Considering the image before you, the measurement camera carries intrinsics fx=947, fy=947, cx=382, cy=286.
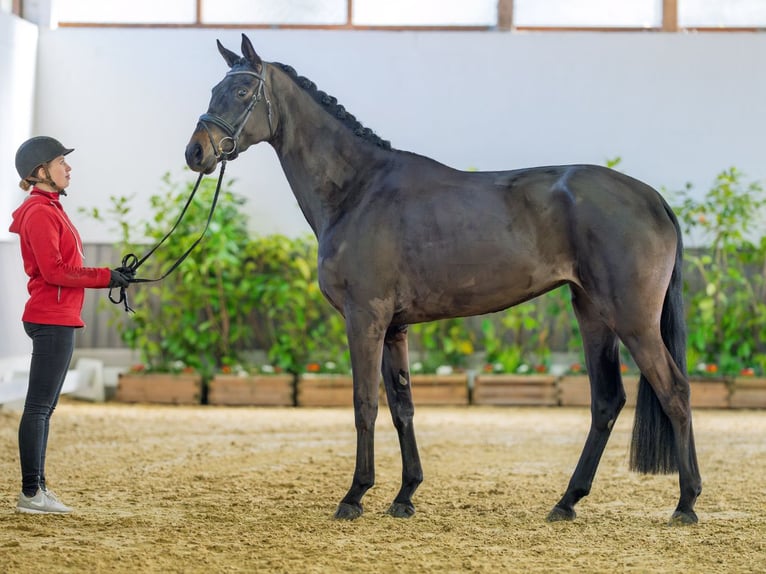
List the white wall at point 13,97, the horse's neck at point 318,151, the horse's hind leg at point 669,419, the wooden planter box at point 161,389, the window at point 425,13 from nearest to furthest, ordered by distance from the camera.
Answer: the horse's hind leg at point 669,419 < the horse's neck at point 318,151 < the wooden planter box at point 161,389 < the white wall at point 13,97 < the window at point 425,13

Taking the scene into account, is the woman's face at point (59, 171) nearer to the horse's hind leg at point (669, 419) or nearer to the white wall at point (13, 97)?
the horse's hind leg at point (669, 419)

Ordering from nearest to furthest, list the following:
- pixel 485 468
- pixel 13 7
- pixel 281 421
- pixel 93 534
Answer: pixel 93 534
pixel 485 468
pixel 281 421
pixel 13 7

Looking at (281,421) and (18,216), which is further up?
(18,216)

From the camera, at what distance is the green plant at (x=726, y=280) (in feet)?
26.7

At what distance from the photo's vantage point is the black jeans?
371 cm

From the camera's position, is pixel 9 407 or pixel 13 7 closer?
pixel 9 407

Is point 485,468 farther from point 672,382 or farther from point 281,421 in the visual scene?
point 281,421

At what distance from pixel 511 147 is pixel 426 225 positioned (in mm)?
5321

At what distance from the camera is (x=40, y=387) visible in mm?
3738

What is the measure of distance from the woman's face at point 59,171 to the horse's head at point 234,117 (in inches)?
20.5

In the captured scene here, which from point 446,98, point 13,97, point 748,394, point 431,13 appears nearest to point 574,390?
point 748,394

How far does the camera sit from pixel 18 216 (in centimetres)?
377

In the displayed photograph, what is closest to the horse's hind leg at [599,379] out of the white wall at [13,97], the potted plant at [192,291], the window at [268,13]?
the potted plant at [192,291]

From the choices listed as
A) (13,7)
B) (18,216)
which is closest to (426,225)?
(18,216)
